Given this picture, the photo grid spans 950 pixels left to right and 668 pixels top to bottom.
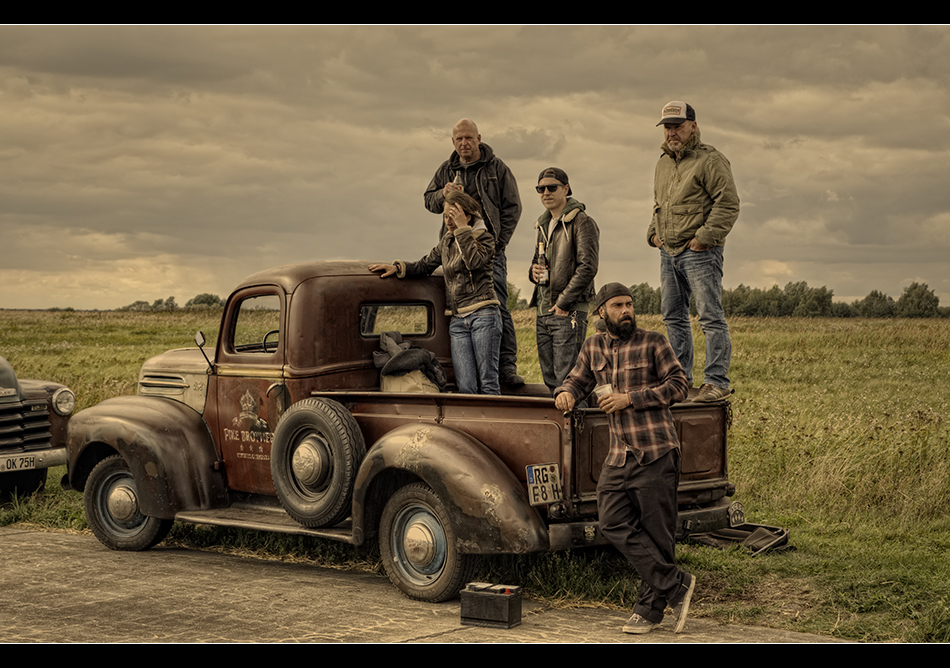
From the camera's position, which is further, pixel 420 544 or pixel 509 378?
pixel 509 378

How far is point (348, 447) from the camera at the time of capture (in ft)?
22.4

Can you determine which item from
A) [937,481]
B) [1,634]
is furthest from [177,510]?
[937,481]

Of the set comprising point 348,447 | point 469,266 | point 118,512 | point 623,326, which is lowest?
point 118,512

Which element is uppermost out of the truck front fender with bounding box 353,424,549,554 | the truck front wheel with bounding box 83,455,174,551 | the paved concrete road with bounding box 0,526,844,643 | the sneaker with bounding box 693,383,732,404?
the sneaker with bounding box 693,383,732,404

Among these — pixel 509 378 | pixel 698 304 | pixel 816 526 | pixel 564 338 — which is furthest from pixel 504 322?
pixel 816 526

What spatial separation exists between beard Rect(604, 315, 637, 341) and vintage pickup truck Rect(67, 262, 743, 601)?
52 centimetres

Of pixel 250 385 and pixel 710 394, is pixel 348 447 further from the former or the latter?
pixel 710 394

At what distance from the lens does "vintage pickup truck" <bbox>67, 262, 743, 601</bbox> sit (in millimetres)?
6121

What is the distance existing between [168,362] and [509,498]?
3.99 metres

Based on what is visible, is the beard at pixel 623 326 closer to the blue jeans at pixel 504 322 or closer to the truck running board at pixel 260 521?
the truck running board at pixel 260 521

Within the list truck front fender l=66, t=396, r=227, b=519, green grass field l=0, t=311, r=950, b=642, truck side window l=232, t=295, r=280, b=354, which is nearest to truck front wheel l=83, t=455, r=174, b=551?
truck front fender l=66, t=396, r=227, b=519

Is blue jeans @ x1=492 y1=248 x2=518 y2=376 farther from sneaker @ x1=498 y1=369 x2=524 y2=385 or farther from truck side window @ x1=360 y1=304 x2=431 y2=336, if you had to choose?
truck side window @ x1=360 y1=304 x2=431 y2=336

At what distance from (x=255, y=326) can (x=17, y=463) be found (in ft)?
12.6

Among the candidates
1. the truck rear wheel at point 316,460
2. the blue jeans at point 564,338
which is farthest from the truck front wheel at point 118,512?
the blue jeans at point 564,338
